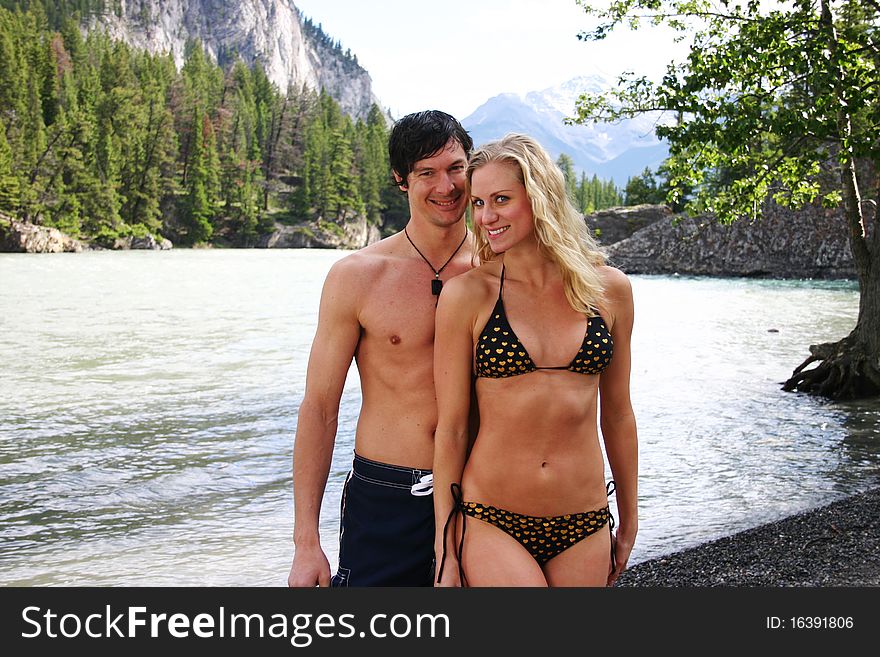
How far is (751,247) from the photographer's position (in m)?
45.1

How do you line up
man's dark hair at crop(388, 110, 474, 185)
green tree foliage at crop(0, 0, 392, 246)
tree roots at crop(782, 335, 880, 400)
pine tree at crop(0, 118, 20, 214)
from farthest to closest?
green tree foliage at crop(0, 0, 392, 246) < pine tree at crop(0, 118, 20, 214) < tree roots at crop(782, 335, 880, 400) < man's dark hair at crop(388, 110, 474, 185)

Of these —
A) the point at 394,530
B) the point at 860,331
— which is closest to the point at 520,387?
the point at 394,530

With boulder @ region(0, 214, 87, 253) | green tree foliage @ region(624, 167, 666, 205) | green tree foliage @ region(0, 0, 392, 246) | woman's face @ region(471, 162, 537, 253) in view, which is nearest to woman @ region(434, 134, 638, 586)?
woman's face @ region(471, 162, 537, 253)

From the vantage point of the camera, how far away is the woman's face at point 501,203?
2.80m

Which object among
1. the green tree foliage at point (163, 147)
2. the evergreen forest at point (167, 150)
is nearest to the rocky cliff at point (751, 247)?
the evergreen forest at point (167, 150)

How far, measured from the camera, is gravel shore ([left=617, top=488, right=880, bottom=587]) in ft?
18.7

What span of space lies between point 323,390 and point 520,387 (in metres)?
0.74

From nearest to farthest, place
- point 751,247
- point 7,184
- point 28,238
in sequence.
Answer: point 751,247 < point 28,238 < point 7,184

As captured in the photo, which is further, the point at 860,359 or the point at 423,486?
the point at 860,359

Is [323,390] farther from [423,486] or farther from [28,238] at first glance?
[28,238]

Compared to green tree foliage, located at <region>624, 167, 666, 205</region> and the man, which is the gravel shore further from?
green tree foliage, located at <region>624, 167, 666, 205</region>

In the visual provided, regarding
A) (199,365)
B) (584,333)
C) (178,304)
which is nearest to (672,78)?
(584,333)

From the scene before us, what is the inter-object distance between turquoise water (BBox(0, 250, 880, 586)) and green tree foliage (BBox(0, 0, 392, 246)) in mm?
52400
